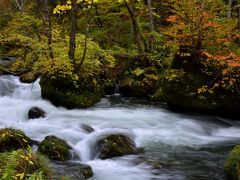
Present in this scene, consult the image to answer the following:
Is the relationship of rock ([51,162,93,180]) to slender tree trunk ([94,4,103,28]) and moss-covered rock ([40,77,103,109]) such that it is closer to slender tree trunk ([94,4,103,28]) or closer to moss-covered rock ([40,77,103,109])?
moss-covered rock ([40,77,103,109])

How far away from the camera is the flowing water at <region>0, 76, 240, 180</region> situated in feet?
25.6

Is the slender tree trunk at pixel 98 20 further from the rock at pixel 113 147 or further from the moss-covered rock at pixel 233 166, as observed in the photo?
the moss-covered rock at pixel 233 166

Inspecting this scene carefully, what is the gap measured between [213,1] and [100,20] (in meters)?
9.87

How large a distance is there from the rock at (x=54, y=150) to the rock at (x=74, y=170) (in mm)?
279

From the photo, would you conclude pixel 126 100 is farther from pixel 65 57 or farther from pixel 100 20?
pixel 100 20

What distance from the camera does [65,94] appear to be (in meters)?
13.6

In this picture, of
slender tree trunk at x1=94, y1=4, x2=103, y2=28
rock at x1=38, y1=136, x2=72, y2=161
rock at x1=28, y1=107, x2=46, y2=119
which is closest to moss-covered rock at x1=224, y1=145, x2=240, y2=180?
rock at x1=38, y1=136, x2=72, y2=161

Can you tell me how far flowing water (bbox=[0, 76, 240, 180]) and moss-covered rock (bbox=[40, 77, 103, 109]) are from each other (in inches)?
11.2

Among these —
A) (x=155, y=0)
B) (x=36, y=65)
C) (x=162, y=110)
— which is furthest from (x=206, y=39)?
(x=155, y=0)

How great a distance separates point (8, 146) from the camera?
25.8ft

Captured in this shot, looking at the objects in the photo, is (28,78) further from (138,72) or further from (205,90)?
(205,90)

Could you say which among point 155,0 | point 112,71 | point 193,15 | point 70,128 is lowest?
point 70,128

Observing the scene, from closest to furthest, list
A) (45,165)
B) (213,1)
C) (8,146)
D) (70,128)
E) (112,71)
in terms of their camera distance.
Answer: (45,165) < (8,146) < (70,128) < (213,1) < (112,71)

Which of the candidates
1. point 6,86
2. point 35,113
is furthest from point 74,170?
point 6,86
